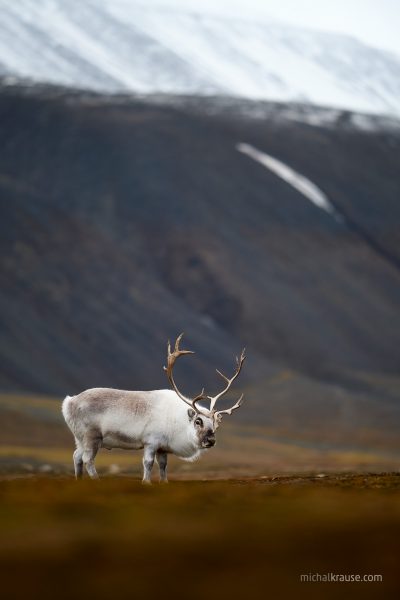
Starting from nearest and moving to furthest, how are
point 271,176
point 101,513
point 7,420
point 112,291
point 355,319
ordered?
1. point 101,513
2. point 7,420
3. point 112,291
4. point 355,319
5. point 271,176

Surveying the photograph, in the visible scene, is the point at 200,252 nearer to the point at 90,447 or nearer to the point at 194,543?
the point at 90,447

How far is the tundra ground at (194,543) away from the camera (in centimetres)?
689

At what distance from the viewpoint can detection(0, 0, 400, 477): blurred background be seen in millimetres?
83250

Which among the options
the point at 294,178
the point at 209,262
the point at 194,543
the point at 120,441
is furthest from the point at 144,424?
the point at 294,178

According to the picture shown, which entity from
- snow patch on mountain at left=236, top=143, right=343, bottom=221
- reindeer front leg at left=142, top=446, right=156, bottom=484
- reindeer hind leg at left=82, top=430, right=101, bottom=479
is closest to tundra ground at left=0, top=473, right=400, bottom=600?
reindeer front leg at left=142, top=446, right=156, bottom=484

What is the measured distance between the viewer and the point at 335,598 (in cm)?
689

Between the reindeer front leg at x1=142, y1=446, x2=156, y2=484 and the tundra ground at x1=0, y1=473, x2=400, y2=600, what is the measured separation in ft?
12.1

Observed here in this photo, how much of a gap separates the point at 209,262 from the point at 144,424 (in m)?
94.7

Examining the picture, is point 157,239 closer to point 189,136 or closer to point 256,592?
point 189,136

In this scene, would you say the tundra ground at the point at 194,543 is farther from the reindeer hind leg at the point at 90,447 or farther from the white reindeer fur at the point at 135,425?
the reindeer hind leg at the point at 90,447

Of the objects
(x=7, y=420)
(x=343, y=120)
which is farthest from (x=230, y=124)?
(x=7, y=420)

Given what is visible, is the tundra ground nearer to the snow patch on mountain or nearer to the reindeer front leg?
the reindeer front leg

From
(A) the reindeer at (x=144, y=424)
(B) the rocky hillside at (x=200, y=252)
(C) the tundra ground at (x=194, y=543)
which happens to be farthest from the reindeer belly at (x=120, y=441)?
(B) the rocky hillside at (x=200, y=252)

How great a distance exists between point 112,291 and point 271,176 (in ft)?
102
